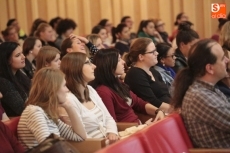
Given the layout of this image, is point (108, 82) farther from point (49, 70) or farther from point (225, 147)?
point (225, 147)

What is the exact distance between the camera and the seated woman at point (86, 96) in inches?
164

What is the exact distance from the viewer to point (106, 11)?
11.5 m

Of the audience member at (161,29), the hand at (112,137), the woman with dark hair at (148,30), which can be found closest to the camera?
the hand at (112,137)

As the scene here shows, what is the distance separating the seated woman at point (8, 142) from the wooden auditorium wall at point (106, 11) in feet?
26.1

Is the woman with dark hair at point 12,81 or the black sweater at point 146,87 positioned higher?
the woman with dark hair at point 12,81

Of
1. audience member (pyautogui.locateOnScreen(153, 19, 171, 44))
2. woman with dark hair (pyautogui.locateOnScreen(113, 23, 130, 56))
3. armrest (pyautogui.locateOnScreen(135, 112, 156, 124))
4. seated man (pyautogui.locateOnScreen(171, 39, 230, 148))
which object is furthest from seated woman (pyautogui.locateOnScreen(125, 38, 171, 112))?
audience member (pyautogui.locateOnScreen(153, 19, 171, 44))

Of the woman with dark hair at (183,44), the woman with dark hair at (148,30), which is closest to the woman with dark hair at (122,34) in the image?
the woman with dark hair at (148,30)

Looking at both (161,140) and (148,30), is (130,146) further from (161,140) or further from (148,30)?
(148,30)

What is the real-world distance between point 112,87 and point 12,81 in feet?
2.81

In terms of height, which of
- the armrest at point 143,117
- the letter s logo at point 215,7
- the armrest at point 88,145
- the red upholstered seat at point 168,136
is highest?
the letter s logo at point 215,7

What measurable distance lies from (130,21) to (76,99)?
6.85 m

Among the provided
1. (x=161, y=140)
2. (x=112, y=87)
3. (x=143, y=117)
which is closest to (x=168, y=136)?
(x=161, y=140)

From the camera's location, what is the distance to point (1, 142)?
3.22 m

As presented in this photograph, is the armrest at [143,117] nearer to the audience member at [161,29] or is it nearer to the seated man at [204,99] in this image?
the seated man at [204,99]
